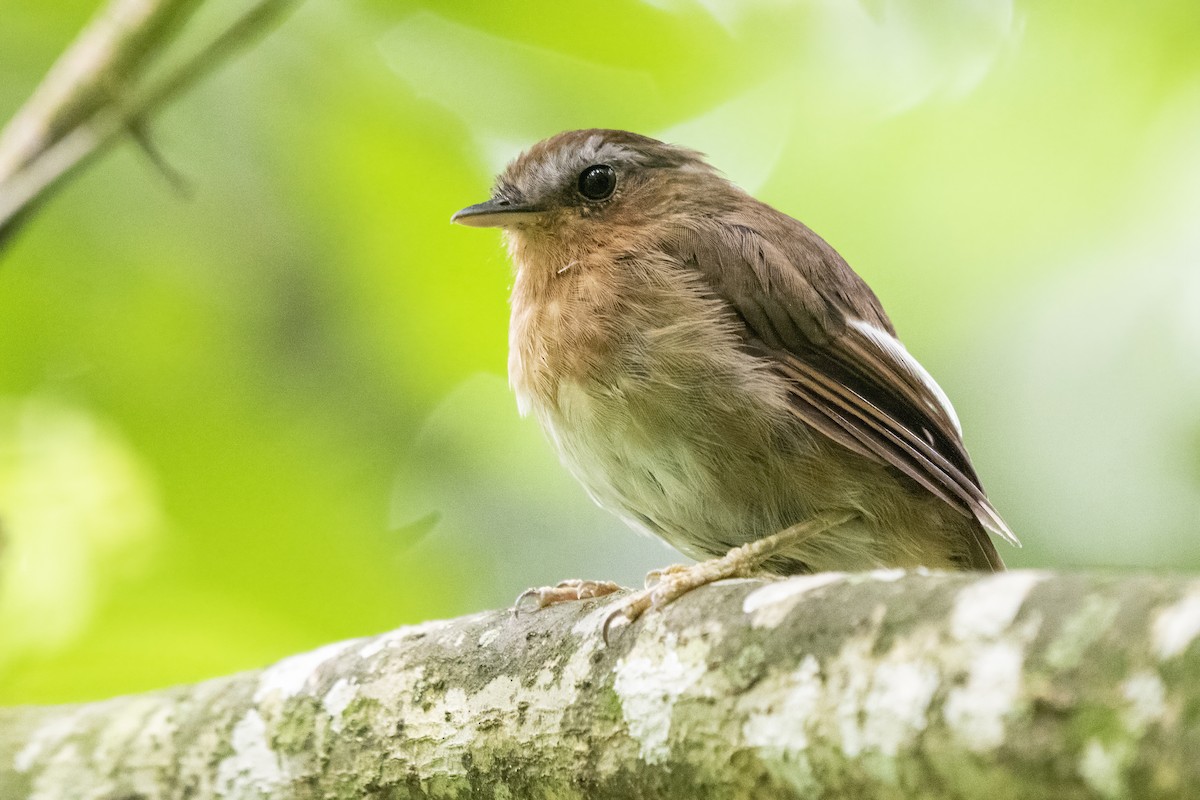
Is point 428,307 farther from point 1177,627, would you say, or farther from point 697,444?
point 1177,627

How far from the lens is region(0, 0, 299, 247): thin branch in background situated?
9.43 feet

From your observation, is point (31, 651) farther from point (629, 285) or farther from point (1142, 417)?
point (1142, 417)

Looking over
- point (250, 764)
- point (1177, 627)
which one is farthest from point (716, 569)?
point (1177, 627)

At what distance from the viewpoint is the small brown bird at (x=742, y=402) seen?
9.68 feet

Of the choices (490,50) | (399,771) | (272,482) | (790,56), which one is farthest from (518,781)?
(790,56)

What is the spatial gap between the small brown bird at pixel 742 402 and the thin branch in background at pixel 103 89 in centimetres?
103

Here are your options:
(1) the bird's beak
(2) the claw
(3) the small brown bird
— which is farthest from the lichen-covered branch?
(1) the bird's beak

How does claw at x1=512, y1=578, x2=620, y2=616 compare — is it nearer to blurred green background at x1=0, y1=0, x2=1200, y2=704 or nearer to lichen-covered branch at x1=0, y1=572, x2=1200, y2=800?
lichen-covered branch at x1=0, y1=572, x2=1200, y2=800

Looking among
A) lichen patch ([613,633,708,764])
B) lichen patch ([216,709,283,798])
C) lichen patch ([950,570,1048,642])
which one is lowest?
lichen patch ([950,570,1048,642])

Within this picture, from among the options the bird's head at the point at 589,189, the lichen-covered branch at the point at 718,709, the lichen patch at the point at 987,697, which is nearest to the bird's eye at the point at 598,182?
the bird's head at the point at 589,189

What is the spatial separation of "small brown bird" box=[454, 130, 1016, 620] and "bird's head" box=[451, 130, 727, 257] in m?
0.08

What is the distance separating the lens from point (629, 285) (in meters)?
3.18

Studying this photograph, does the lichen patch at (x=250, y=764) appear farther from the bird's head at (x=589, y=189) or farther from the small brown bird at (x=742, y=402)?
the bird's head at (x=589, y=189)

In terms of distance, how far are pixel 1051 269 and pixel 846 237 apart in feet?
2.37
